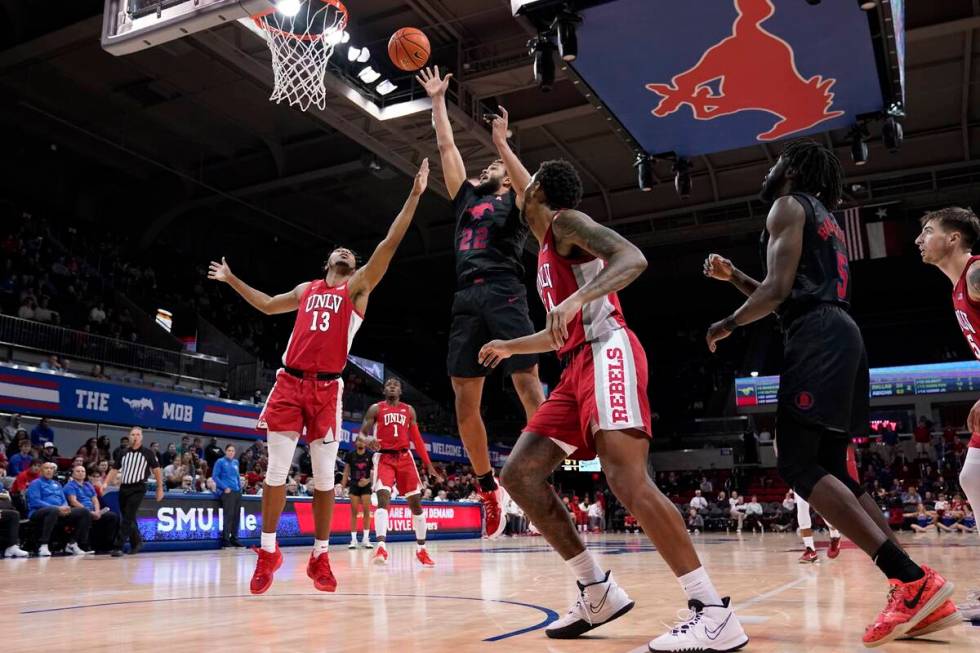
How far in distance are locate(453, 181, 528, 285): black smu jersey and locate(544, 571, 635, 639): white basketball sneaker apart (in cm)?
227

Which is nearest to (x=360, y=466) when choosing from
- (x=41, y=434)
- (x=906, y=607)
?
(x=41, y=434)

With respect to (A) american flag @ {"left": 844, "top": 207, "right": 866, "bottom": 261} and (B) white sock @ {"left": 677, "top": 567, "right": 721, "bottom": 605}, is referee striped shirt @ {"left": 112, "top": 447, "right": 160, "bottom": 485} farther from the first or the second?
(A) american flag @ {"left": 844, "top": 207, "right": 866, "bottom": 261}

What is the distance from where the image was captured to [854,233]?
19969 millimetres

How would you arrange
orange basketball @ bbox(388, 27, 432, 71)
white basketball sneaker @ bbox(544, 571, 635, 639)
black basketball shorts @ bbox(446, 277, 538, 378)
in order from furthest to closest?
orange basketball @ bbox(388, 27, 432, 71)
black basketball shorts @ bbox(446, 277, 538, 378)
white basketball sneaker @ bbox(544, 571, 635, 639)

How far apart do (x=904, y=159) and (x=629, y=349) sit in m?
20.2

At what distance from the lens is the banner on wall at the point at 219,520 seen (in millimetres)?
12203

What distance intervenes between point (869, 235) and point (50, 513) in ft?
60.1

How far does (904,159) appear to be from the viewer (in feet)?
66.6

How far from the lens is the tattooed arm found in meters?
2.92

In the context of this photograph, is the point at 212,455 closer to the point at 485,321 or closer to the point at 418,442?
the point at 418,442

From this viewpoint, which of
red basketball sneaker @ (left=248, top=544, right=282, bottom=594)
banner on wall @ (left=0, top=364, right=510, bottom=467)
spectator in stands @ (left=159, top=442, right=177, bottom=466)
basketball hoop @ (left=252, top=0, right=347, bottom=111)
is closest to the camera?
red basketball sneaker @ (left=248, top=544, right=282, bottom=594)

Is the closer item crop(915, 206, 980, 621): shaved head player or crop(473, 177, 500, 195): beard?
crop(915, 206, 980, 621): shaved head player

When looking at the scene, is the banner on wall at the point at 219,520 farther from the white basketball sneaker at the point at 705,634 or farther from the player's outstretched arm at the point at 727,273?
the white basketball sneaker at the point at 705,634

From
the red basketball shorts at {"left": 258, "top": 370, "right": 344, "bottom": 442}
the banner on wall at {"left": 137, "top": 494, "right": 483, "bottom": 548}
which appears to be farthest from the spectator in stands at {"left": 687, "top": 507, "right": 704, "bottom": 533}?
the red basketball shorts at {"left": 258, "top": 370, "right": 344, "bottom": 442}
